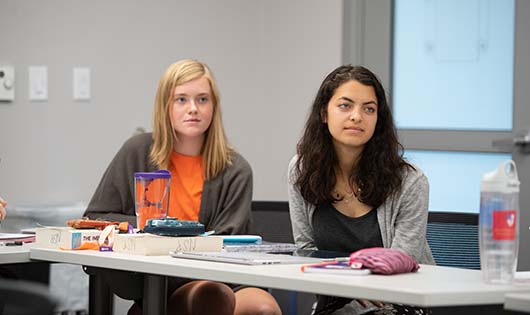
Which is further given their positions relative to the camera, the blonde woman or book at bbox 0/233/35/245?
the blonde woman

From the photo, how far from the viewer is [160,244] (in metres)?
2.38

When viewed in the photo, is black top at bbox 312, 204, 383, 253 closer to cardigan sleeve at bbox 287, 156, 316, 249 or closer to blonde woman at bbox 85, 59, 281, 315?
cardigan sleeve at bbox 287, 156, 316, 249

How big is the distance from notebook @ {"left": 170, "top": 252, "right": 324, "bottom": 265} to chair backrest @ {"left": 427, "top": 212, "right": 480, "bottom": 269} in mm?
748

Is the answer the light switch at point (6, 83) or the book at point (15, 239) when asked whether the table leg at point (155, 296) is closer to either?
the book at point (15, 239)

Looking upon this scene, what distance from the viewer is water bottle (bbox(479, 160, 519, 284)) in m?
1.94

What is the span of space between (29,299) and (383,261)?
882 mm

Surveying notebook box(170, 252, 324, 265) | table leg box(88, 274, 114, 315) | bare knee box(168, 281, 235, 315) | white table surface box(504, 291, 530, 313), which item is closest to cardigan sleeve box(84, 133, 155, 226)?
table leg box(88, 274, 114, 315)

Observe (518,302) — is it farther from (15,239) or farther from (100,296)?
(15,239)

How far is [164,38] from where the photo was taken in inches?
177

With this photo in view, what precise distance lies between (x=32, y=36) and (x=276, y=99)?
3.78ft

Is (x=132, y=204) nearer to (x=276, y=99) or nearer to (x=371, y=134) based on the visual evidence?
(x=371, y=134)

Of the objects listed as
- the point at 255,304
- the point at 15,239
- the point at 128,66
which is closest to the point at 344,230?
the point at 255,304

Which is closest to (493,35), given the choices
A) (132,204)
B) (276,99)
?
(276,99)

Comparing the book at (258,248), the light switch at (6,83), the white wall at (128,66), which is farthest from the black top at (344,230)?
the light switch at (6,83)
